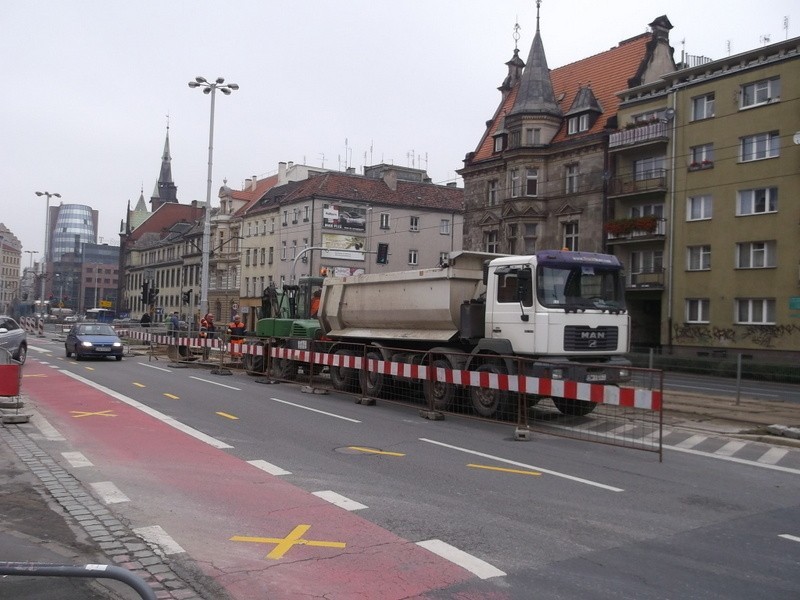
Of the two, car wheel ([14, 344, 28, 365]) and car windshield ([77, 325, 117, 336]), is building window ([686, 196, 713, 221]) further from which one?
car wheel ([14, 344, 28, 365])

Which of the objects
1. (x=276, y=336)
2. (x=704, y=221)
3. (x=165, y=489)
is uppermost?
(x=704, y=221)

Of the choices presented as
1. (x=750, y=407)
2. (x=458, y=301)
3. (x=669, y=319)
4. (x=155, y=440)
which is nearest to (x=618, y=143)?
(x=669, y=319)

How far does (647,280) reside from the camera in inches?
1435

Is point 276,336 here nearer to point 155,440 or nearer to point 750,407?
point 155,440

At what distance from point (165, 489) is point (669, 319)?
104 feet

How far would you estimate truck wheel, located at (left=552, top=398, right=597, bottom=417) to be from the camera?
13.0 m

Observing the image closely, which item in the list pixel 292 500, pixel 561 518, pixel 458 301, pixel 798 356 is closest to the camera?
pixel 561 518

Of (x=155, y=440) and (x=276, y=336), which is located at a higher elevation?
(x=276, y=336)

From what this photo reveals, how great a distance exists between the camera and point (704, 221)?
112ft

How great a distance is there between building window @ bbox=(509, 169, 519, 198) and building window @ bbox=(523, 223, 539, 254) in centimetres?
202

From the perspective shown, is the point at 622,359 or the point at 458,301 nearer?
the point at 622,359

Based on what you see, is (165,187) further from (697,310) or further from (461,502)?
(461,502)

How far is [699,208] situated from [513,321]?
2462 centimetres

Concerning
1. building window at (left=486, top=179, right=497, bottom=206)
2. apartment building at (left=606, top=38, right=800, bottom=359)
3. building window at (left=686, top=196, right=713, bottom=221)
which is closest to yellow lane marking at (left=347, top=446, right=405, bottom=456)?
apartment building at (left=606, top=38, right=800, bottom=359)
